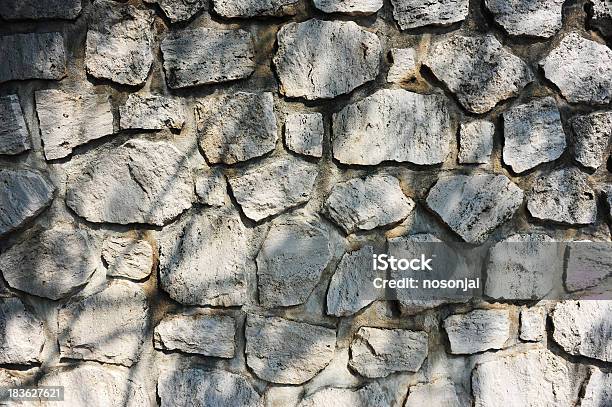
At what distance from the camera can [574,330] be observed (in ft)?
5.33

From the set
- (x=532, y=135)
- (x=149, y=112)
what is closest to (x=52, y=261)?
(x=149, y=112)

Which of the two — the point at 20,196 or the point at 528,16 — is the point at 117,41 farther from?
the point at 528,16

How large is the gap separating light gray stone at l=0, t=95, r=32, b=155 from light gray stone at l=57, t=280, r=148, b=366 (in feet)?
1.36

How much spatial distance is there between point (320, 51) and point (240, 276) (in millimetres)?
613

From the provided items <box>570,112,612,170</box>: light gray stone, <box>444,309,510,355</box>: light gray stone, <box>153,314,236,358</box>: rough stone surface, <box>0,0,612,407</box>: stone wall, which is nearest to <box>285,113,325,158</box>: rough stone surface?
<box>0,0,612,407</box>: stone wall

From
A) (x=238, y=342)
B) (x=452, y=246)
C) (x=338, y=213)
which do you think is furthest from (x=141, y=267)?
(x=452, y=246)

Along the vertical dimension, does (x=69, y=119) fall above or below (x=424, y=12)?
below

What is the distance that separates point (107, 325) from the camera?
1.51 metres

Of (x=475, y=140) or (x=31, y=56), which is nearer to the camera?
(x=31, y=56)

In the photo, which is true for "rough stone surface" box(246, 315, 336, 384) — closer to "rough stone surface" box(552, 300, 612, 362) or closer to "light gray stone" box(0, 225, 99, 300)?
"light gray stone" box(0, 225, 99, 300)

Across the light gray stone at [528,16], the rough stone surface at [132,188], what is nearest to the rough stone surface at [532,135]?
the light gray stone at [528,16]

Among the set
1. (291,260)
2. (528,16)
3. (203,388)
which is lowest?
(203,388)

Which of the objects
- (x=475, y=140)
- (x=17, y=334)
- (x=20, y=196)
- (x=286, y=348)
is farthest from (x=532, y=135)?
(x=17, y=334)

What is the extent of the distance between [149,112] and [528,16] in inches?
39.8
